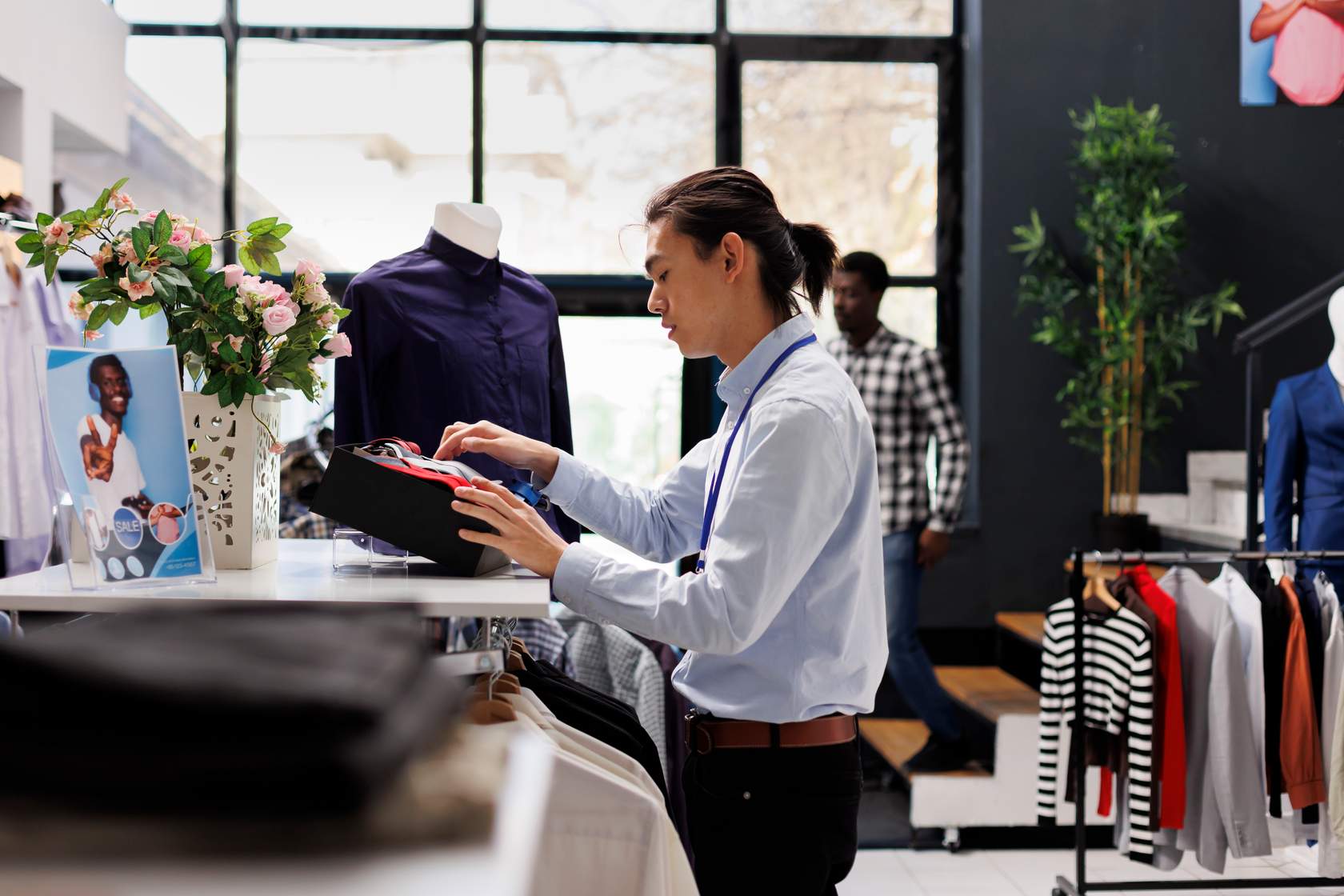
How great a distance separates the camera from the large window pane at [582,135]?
→ 5.29 meters

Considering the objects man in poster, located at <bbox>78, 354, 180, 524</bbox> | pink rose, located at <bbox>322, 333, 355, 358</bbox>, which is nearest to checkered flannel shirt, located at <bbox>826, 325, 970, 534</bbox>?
pink rose, located at <bbox>322, 333, 355, 358</bbox>

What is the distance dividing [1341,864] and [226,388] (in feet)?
9.20

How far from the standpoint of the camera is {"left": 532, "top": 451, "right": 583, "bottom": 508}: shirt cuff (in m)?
1.70

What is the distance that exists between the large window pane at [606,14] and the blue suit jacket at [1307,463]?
10.3 ft

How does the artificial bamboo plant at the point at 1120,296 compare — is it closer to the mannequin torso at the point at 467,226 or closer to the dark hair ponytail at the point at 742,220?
the mannequin torso at the point at 467,226

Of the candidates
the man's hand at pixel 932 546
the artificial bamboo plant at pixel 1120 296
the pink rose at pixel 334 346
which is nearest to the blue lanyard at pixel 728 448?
the pink rose at pixel 334 346

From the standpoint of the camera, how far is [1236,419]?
5.16 metres

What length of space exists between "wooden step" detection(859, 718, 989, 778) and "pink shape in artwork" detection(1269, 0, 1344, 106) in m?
2.50

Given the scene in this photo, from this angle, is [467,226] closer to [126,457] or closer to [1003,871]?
[126,457]

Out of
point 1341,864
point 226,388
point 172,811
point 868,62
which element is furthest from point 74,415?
point 868,62

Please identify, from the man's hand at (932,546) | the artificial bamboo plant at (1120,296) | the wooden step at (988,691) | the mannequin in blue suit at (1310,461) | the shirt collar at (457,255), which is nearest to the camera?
the shirt collar at (457,255)

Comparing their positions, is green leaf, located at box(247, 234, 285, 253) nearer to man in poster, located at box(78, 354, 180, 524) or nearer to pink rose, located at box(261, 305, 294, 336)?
pink rose, located at box(261, 305, 294, 336)

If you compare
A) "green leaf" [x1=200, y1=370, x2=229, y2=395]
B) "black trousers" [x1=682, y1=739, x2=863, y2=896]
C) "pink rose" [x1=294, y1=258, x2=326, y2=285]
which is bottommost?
"black trousers" [x1=682, y1=739, x2=863, y2=896]

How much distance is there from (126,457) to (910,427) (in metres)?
3.33
